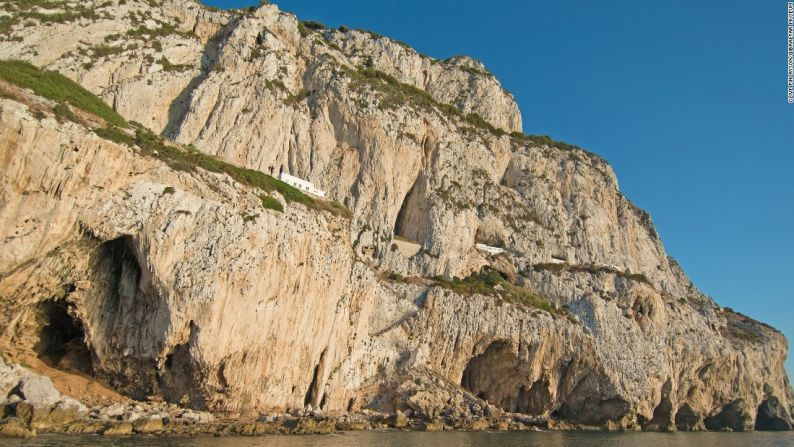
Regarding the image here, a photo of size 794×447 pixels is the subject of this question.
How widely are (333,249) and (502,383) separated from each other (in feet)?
74.0

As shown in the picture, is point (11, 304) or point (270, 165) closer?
point (11, 304)

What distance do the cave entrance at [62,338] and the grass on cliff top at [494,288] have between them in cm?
2966

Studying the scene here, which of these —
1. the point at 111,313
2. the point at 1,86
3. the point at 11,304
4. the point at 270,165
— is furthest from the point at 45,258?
the point at 270,165

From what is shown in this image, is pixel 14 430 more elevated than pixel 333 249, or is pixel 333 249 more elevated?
pixel 333 249

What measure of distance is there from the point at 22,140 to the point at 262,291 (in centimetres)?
1453

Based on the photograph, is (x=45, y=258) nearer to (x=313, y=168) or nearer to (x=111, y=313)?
(x=111, y=313)

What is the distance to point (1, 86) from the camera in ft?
102

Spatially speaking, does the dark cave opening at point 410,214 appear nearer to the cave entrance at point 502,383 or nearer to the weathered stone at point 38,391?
the cave entrance at point 502,383

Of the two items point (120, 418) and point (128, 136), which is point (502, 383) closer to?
point (120, 418)

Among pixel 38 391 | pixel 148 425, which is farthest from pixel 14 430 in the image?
pixel 148 425

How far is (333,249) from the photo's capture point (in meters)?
42.3

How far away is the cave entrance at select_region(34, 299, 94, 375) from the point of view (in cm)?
3253

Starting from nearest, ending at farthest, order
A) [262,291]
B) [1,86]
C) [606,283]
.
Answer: [1,86], [262,291], [606,283]

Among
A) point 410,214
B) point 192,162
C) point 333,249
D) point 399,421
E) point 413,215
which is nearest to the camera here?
point 192,162
